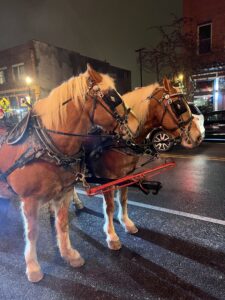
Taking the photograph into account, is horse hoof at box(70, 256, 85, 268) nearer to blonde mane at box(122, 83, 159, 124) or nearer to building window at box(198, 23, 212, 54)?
blonde mane at box(122, 83, 159, 124)

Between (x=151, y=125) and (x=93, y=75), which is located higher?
(x=93, y=75)

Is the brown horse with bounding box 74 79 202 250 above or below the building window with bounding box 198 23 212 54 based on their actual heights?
below

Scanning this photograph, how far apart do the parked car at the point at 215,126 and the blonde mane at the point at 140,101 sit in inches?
351

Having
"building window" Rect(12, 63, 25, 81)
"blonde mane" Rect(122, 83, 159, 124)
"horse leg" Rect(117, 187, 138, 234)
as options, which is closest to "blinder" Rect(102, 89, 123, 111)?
"blonde mane" Rect(122, 83, 159, 124)

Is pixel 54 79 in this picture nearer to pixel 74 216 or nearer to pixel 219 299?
pixel 74 216

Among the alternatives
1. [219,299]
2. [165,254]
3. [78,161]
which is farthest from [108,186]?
[219,299]

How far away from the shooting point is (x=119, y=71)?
31.5m

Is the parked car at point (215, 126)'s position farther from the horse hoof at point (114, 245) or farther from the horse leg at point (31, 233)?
the horse leg at point (31, 233)

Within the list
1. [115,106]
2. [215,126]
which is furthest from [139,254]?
[215,126]

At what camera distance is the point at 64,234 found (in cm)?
320

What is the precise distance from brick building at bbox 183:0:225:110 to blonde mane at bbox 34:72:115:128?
47.2 ft

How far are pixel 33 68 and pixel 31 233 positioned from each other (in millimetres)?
21400

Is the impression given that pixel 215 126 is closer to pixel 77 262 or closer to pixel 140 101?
pixel 140 101

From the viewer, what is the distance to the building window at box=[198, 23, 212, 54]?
54.2ft
